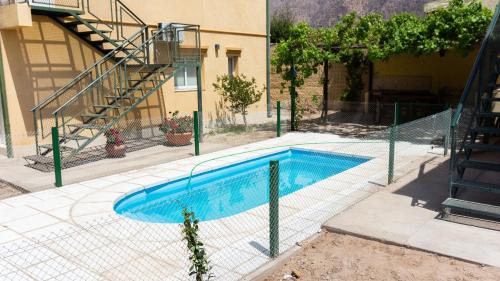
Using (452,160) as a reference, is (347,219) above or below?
below

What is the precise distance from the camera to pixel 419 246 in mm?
4828

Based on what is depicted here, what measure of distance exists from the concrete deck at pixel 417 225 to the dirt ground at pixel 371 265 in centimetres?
18

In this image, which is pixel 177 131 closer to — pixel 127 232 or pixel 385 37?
pixel 127 232

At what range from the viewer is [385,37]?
38.8ft

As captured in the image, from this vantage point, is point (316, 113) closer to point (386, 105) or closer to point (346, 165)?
point (386, 105)

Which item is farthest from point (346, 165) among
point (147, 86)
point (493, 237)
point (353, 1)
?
point (353, 1)

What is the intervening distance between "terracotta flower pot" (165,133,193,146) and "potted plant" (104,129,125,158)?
5.26 ft

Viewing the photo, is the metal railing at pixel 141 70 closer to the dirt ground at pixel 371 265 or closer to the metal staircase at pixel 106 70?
the metal staircase at pixel 106 70

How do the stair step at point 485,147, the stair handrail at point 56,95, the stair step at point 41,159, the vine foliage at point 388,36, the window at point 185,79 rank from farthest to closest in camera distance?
the window at point 185,79
the vine foliage at point 388,36
the stair handrail at point 56,95
the stair step at point 41,159
the stair step at point 485,147

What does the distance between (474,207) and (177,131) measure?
7730mm

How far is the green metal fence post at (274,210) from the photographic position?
464 cm

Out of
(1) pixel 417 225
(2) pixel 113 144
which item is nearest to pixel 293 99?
(2) pixel 113 144

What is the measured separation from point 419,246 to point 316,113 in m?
14.1

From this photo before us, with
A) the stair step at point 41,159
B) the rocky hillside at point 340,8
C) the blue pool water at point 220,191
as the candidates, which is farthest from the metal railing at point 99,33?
the rocky hillside at point 340,8
